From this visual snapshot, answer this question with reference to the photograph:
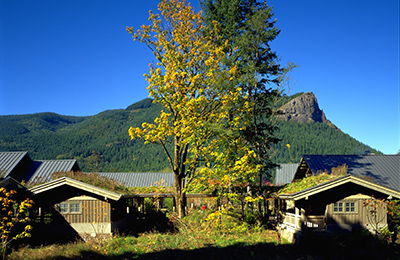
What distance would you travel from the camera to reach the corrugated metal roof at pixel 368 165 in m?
25.9

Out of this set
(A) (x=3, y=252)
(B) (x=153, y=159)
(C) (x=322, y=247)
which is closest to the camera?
(A) (x=3, y=252)

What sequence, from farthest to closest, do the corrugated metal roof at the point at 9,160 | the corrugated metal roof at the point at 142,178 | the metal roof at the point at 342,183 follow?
the corrugated metal roof at the point at 142,178 < the corrugated metal roof at the point at 9,160 < the metal roof at the point at 342,183

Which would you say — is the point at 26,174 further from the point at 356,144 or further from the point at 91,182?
the point at 356,144

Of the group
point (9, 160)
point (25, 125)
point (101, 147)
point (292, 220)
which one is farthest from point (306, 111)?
point (292, 220)

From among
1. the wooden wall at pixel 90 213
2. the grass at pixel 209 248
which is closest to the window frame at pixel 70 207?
the wooden wall at pixel 90 213

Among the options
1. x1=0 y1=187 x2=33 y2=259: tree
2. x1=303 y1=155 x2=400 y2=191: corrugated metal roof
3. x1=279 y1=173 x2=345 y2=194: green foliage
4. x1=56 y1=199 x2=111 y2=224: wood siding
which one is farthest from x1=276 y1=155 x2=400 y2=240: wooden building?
x1=0 y1=187 x2=33 y2=259: tree

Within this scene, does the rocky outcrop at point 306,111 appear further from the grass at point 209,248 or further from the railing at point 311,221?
the grass at point 209,248

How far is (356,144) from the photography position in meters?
121

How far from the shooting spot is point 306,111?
17538cm

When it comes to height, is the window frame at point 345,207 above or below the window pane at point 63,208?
above

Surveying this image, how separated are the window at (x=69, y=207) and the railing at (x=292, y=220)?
14.0m

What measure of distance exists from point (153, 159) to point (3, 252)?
90.6m

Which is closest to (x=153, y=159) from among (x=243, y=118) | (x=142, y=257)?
(x=243, y=118)

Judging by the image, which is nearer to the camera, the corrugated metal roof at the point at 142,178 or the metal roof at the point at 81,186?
the metal roof at the point at 81,186
